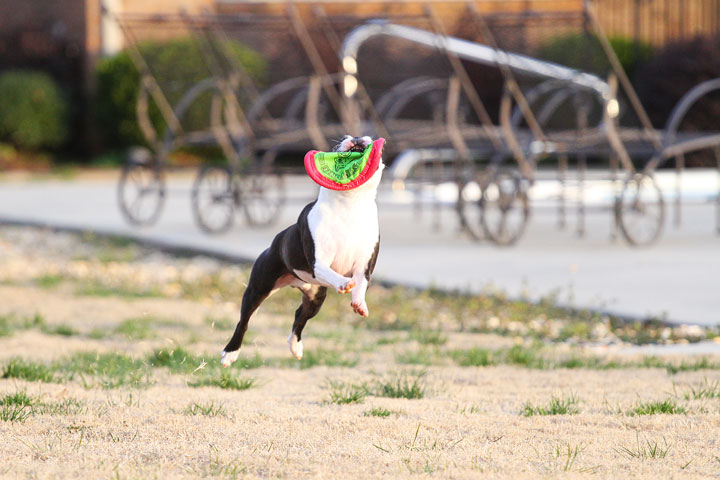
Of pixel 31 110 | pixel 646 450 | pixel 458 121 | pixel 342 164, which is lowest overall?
pixel 646 450

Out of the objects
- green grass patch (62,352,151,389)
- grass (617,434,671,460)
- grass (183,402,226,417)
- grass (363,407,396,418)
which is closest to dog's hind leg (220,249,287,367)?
grass (183,402,226,417)

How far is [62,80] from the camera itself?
23.6 m

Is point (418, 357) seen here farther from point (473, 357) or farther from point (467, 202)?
point (467, 202)

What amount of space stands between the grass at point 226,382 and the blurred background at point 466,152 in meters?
2.77

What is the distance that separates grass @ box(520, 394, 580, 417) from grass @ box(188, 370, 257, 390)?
1.19 metres

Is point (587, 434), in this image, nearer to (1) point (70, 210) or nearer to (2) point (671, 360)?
(2) point (671, 360)

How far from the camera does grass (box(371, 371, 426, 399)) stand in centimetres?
480

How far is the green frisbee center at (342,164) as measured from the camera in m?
3.31

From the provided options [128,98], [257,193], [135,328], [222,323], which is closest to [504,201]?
[257,193]

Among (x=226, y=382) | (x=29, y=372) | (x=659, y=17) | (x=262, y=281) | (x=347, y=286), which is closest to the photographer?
(x=347, y=286)

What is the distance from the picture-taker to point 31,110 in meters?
22.3

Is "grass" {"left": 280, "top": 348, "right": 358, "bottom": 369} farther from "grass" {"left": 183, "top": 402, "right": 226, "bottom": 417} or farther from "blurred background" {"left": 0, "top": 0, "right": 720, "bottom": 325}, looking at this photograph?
"blurred background" {"left": 0, "top": 0, "right": 720, "bottom": 325}

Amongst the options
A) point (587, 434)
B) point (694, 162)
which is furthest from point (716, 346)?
point (694, 162)

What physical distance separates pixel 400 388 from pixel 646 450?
4.07 ft
